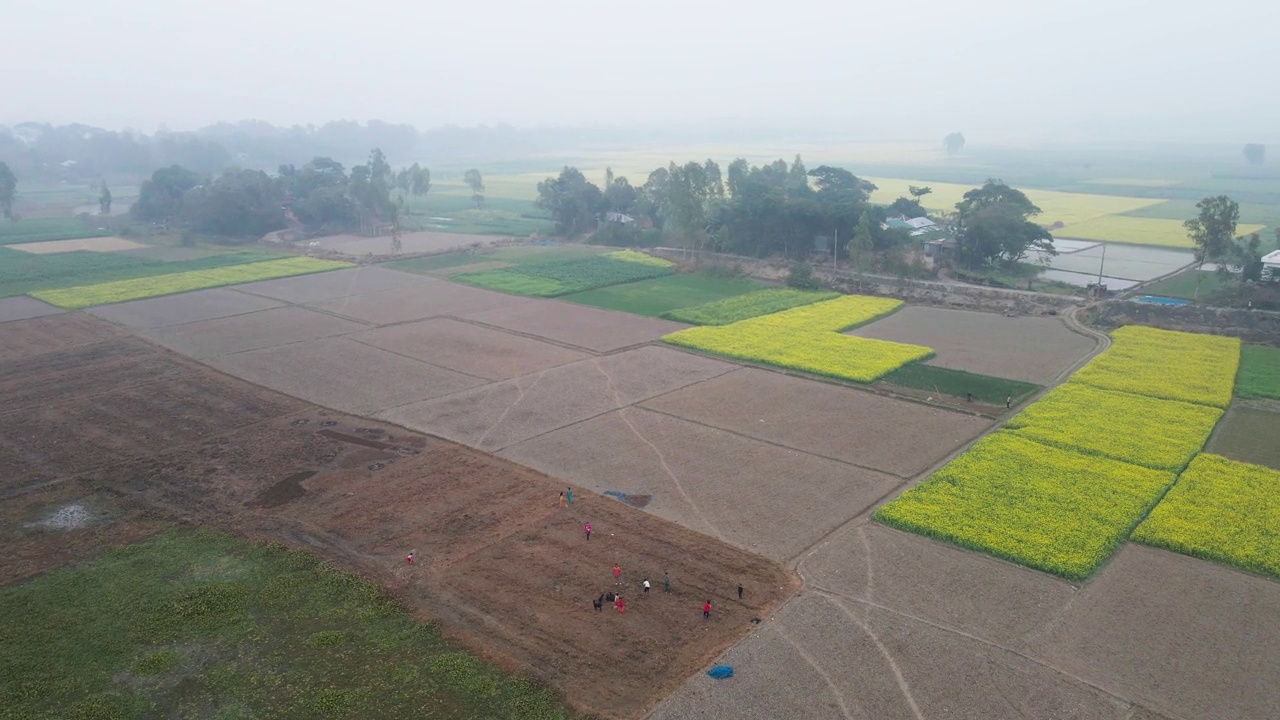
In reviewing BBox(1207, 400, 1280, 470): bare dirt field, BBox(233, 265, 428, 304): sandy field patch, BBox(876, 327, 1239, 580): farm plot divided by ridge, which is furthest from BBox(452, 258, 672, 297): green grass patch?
BBox(1207, 400, 1280, 470): bare dirt field

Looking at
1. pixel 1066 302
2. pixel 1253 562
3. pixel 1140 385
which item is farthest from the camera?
pixel 1066 302

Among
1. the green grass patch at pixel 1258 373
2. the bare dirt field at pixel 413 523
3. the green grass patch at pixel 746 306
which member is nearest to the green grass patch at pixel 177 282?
the bare dirt field at pixel 413 523

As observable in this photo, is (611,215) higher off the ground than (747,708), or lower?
higher

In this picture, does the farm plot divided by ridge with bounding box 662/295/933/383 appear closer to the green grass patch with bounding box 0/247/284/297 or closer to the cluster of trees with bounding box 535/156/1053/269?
the cluster of trees with bounding box 535/156/1053/269

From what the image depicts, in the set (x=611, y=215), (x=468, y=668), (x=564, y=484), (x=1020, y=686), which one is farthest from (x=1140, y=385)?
(x=611, y=215)

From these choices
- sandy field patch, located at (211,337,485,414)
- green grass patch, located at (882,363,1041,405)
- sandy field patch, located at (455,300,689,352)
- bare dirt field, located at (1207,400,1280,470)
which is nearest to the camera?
bare dirt field, located at (1207,400,1280,470)

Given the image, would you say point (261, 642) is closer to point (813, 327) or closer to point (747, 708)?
point (747, 708)
